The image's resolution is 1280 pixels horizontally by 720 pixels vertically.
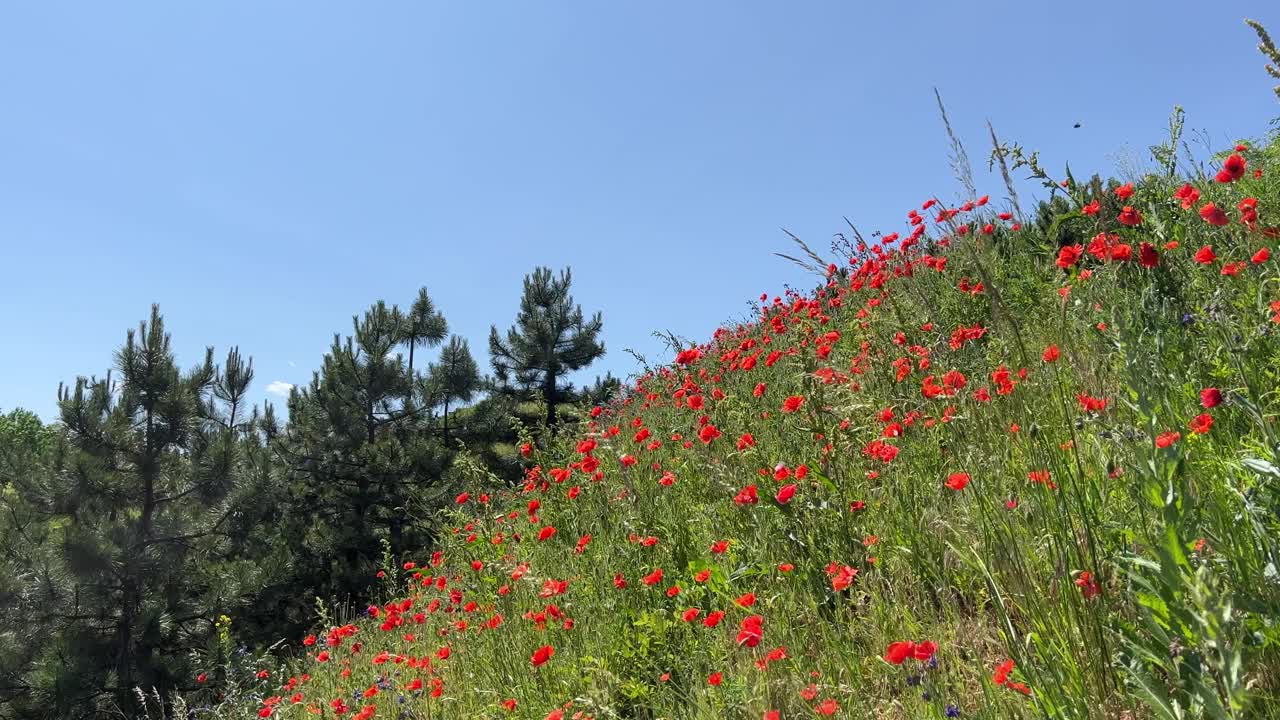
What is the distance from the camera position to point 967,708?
1688 millimetres

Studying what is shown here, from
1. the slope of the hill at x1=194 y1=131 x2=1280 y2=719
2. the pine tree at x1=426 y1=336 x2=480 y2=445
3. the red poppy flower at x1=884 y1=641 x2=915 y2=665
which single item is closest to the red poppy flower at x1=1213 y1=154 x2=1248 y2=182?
the slope of the hill at x1=194 y1=131 x2=1280 y2=719

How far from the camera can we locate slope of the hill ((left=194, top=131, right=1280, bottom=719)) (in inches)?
49.4

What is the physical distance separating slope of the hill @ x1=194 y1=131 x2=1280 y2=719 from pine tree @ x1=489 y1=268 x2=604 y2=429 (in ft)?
56.1

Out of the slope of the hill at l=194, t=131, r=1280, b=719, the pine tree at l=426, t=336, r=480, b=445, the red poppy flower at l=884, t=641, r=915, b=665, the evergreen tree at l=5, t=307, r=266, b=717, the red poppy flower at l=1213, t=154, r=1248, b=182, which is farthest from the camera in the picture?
the pine tree at l=426, t=336, r=480, b=445

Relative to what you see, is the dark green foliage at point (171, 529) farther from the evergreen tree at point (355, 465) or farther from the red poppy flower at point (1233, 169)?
the red poppy flower at point (1233, 169)

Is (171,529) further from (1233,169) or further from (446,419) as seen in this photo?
(1233,169)

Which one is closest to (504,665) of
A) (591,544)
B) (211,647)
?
(591,544)

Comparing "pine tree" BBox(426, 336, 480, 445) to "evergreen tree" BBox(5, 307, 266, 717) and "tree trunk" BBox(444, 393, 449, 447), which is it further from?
"evergreen tree" BBox(5, 307, 266, 717)

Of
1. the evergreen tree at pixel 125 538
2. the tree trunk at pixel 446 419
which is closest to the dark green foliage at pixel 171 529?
the evergreen tree at pixel 125 538

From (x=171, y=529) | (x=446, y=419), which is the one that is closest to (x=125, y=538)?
(x=171, y=529)

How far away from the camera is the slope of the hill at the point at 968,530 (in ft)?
4.12

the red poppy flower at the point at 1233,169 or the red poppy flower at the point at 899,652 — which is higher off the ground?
the red poppy flower at the point at 1233,169

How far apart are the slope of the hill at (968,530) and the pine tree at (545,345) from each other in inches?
673

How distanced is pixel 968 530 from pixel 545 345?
20.0 meters
